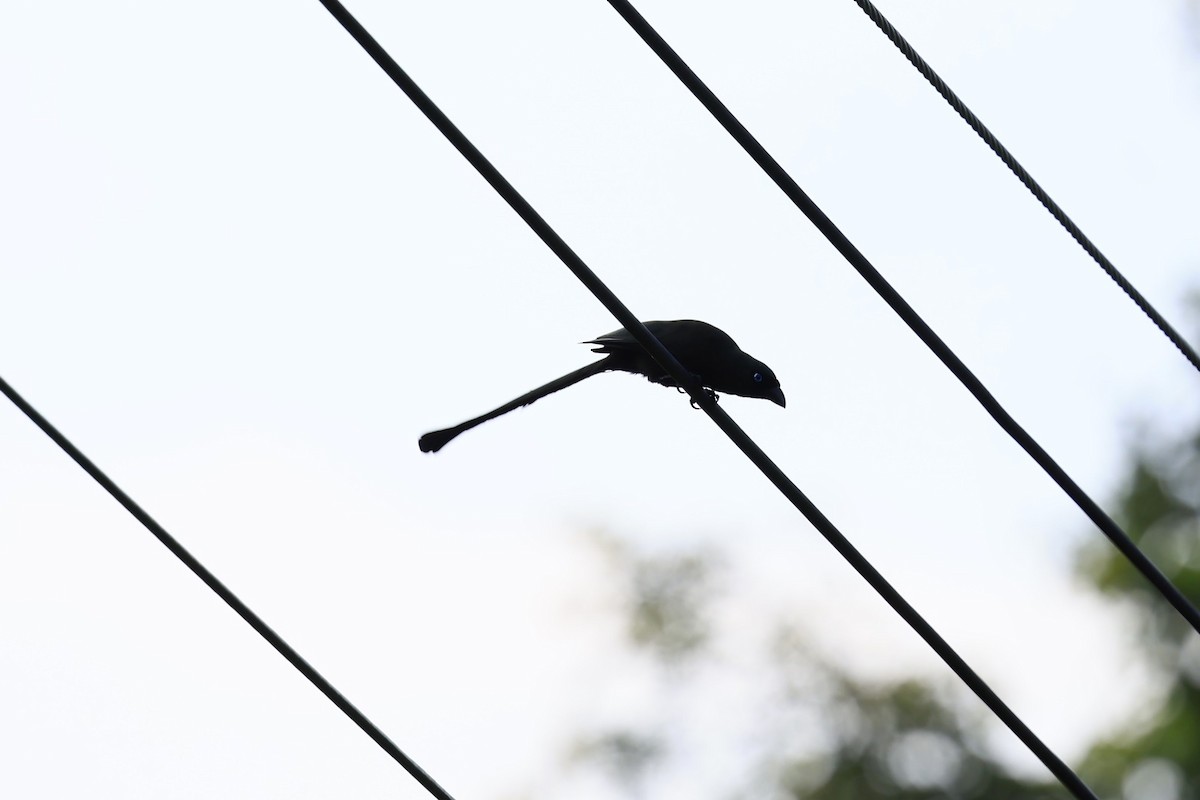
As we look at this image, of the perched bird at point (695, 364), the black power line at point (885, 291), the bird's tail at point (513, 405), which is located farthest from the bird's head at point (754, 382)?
the black power line at point (885, 291)

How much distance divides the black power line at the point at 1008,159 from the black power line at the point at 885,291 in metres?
0.62

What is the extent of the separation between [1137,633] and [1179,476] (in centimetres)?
286

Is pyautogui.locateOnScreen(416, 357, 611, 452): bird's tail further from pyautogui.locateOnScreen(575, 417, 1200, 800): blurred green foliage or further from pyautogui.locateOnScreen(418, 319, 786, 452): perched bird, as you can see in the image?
pyautogui.locateOnScreen(575, 417, 1200, 800): blurred green foliage

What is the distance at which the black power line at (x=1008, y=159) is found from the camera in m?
4.49

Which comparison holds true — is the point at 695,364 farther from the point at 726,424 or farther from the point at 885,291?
the point at 885,291

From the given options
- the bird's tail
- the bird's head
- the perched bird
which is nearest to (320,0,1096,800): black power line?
the bird's tail

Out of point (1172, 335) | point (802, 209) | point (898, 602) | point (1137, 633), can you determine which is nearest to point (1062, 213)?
point (1172, 335)

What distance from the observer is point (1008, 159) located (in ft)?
15.3

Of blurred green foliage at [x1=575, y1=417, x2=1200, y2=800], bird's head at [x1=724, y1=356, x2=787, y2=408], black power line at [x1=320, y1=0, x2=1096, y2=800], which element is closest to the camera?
black power line at [x1=320, y1=0, x2=1096, y2=800]

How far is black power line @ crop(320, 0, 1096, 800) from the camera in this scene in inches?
154

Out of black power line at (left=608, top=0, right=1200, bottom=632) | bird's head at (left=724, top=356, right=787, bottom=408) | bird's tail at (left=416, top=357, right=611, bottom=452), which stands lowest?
black power line at (left=608, top=0, right=1200, bottom=632)

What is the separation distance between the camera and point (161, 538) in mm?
4273

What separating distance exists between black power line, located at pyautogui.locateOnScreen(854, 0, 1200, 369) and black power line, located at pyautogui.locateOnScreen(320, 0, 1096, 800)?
4.05ft

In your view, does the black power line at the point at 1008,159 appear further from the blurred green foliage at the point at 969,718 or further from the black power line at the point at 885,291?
the blurred green foliage at the point at 969,718
